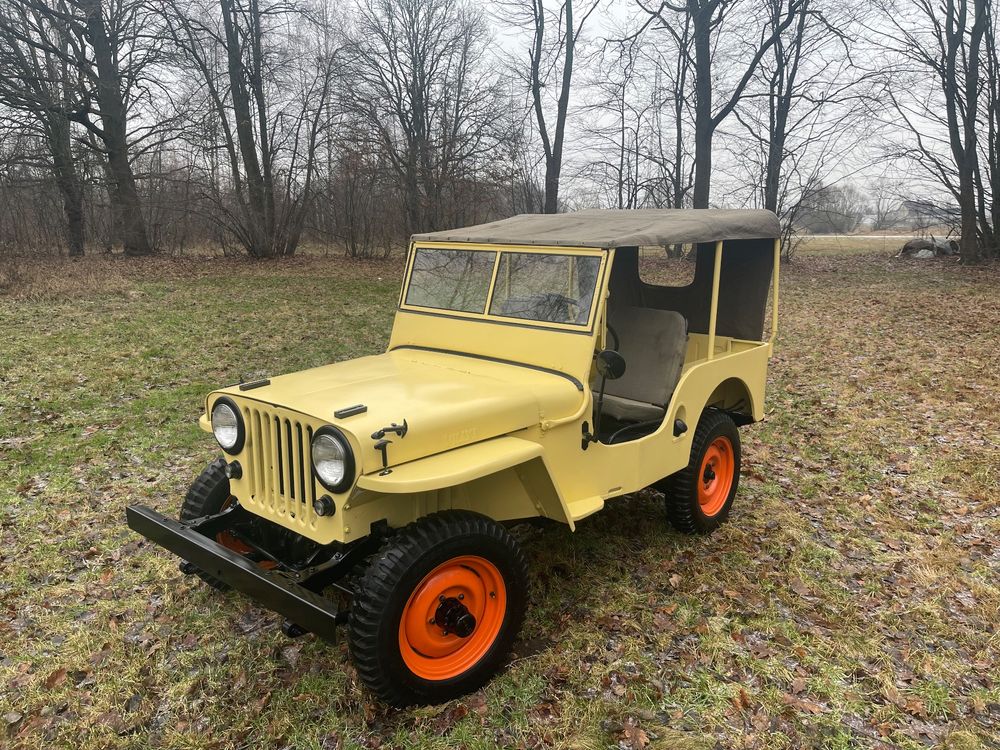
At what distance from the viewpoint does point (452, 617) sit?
2957mm

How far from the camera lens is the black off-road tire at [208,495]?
142 inches

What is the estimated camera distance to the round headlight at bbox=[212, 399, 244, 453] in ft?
10.4

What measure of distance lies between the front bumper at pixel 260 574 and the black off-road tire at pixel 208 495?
22 cm

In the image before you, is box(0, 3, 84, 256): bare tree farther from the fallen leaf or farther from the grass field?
the fallen leaf

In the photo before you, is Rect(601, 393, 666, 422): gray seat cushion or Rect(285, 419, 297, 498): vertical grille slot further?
Rect(601, 393, 666, 422): gray seat cushion

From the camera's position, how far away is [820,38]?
18531 millimetres

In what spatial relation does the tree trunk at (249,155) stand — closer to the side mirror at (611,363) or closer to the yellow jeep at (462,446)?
the yellow jeep at (462,446)

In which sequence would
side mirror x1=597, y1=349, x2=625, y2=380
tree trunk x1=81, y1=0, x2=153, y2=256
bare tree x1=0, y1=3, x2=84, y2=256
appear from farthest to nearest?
tree trunk x1=81, y1=0, x2=153, y2=256 → bare tree x1=0, y1=3, x2=84, y2=256 → side mirror x1=597, y1=349, x2=625, y2=380

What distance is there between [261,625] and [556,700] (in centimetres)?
159

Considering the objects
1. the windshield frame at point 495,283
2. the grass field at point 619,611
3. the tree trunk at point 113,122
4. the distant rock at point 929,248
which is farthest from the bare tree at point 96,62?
the distant rock at point 929,248

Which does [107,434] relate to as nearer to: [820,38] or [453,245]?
[453,245]

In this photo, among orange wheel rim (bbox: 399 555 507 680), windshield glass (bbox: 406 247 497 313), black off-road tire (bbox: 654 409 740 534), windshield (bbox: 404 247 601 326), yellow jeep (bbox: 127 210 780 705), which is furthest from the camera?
black off-road tire (bbox: 654 409 740 534)

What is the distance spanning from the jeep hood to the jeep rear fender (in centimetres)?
8

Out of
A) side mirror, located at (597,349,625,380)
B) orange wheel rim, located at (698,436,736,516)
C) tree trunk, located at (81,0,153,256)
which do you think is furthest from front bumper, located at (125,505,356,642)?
tree trunk, located at (81,0,153,256)
